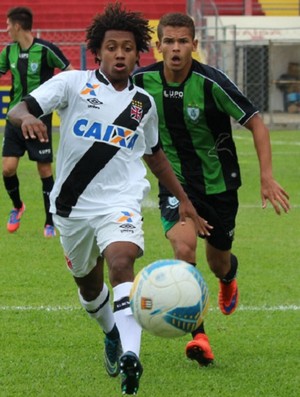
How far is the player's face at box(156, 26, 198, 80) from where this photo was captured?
6.67 metres

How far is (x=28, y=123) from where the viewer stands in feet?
16.9

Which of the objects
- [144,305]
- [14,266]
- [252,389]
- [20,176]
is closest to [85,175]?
[144,305]

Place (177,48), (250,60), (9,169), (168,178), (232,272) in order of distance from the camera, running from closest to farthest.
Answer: (168,178) → (177,48) → (232,272) → (9,169) → (250,60)

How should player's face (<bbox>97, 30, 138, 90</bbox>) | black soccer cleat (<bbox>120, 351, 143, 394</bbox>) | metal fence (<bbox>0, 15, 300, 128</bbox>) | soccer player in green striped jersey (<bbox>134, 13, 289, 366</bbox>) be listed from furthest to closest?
metal fence (<bbox>0, 15, 300, 128</bbox>) → soccer player in green striped jersey (<bbox>134, 13, 289, 366</bbox>) → player's face (<bbox>97, 30, 138, 90</bbox>) → black soccer cleat (<bbox>120, 351, 143, 394</bbox>)

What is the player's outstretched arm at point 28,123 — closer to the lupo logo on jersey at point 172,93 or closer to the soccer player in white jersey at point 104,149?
the soccer player in white jersey at point 104,149

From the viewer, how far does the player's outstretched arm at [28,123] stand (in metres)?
5.07

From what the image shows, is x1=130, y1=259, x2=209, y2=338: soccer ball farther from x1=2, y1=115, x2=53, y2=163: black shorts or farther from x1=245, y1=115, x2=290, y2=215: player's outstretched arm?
x1=2, y1=115, x2=53, y2=163: black shorts

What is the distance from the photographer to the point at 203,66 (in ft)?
22.3

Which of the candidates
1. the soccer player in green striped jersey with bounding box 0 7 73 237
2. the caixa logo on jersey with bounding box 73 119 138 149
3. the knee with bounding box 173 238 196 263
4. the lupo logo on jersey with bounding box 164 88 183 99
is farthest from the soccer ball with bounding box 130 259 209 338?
the soccer player in green striped jersey with bounding box 0 7 73 237

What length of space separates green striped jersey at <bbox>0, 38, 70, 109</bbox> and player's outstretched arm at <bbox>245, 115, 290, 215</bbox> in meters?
5.24

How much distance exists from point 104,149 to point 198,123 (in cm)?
127

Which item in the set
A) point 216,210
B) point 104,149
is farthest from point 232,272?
A: point 104,149

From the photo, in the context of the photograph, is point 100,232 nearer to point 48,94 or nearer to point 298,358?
point 48,94

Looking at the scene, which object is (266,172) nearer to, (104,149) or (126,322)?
(104,149)
